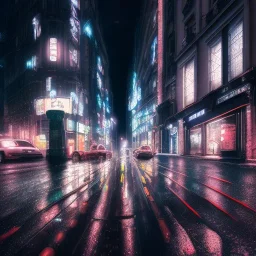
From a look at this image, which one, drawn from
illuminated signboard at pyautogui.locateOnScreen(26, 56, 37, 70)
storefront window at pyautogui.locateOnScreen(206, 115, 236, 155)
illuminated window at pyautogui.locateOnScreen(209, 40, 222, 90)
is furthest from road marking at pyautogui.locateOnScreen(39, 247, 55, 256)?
illuminated signboard at pyautogui.locateOnScreen(26, 56, 37, 70)

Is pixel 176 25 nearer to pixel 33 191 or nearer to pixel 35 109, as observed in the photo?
pixel 35 109

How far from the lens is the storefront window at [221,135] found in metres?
16.3

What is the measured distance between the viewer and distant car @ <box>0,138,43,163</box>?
48.0 feet

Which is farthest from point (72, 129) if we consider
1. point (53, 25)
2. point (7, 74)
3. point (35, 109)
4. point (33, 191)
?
point (33, 191)

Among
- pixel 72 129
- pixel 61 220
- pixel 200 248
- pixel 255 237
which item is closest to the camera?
pixel 200 248

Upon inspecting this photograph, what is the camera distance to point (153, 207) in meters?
4.46

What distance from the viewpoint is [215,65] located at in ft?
65.1

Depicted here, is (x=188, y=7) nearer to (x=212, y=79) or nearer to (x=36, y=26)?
(x=212, y=79)

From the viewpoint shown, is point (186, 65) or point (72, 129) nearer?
point (186, 65)

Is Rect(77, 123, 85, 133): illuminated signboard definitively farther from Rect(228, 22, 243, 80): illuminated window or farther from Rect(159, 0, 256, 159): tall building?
Rect(228, 22, 243, 80): illuminated window

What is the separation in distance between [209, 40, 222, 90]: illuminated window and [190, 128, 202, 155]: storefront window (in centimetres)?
500

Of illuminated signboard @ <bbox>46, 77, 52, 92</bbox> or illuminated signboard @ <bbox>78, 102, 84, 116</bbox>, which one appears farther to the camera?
illuminated signboard @ <bbox>78, 102, 84, 116</bbox>

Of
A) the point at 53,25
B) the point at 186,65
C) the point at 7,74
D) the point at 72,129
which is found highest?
the point at 53,25

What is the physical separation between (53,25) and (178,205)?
3642 cm
